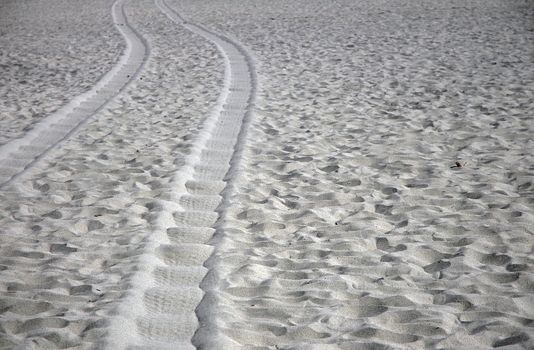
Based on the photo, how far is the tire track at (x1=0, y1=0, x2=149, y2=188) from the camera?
658 cm

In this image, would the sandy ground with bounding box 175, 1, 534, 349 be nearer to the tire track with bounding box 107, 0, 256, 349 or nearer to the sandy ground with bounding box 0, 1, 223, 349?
the tire track with bounding box 107, 0, 256, 349

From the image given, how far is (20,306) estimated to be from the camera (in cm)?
374

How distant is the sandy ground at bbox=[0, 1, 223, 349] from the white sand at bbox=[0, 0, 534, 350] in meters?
0.02

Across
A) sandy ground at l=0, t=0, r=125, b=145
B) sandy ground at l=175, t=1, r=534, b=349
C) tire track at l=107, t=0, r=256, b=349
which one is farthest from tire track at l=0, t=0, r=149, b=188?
sandy ground at l=175, t=1, r=534, b=349

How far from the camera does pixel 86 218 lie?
5.11 metres

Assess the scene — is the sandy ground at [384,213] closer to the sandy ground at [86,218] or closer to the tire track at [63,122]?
the sandy ground at [86,218]

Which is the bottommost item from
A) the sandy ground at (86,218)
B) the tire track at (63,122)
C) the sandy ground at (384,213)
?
the tire track at (63,122)

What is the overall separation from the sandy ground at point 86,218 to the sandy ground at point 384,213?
861 mm

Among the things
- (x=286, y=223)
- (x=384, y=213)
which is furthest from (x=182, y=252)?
(x=384, y=213)

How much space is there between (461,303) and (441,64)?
9255 millimetres

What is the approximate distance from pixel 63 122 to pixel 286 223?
488 centimetres

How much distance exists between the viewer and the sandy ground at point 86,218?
11.9 feet

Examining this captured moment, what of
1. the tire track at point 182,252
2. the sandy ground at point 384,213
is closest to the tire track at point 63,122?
the tire track at point 182,252

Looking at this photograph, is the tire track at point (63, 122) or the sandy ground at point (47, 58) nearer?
the tire track at point (63, 122)
